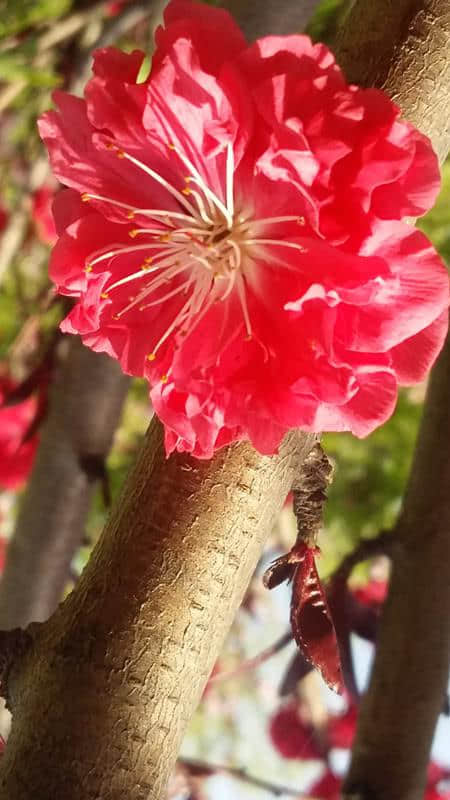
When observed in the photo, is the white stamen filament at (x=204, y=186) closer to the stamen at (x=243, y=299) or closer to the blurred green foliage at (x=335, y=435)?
the stamen at (x=243, y=299)

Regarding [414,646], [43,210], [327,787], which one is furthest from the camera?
[43,210]

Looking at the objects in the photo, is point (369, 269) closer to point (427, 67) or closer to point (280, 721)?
point (427, 67)

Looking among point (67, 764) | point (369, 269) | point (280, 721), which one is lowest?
point (280, 721)

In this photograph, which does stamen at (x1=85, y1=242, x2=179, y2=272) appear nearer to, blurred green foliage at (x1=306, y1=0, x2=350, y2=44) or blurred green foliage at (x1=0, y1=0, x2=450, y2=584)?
blurred green foliage at (x1=0, y1=0, x2=450, y2=584)

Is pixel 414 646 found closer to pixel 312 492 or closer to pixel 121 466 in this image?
pixel 312 492

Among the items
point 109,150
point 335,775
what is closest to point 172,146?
point 109,150

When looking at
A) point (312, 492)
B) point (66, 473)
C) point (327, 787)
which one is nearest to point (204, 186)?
point (312, 492)

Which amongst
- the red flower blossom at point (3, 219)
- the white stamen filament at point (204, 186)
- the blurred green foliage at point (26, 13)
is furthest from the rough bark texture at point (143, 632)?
the red flower blossom at point (3, 219)
